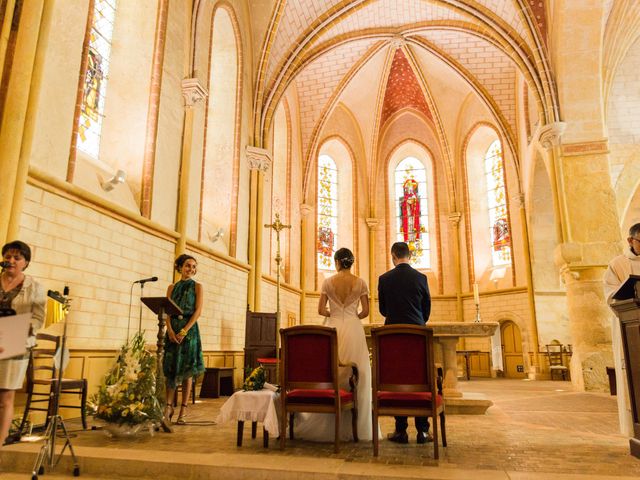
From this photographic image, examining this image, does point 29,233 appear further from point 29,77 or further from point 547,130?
point 547,130

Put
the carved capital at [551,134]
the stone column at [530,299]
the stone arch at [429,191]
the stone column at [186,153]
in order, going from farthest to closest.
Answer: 1. the stone arch at [429,191]
2. the stone column at [530,299]
3. the carved capital at [551,134]
4. the stone column at [186,153]

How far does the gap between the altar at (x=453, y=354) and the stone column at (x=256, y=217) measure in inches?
226

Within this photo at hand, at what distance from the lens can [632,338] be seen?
3676mm

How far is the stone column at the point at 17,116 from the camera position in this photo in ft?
16.0

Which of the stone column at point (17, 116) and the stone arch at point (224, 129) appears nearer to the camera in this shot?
the stone column at point (17, 116)

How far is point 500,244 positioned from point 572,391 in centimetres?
726

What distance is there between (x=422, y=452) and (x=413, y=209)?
47.8ft

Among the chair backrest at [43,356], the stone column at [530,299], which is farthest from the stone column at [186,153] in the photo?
the stone column at [530,299]

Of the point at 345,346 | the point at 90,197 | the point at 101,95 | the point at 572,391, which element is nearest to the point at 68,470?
the point at 345,346

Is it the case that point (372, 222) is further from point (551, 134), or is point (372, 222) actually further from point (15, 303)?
point (15, 303)

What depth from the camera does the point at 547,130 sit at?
10688mm

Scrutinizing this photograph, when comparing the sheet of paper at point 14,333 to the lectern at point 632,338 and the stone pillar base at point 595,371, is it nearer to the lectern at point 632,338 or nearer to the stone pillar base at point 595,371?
the lectern at point 632,338

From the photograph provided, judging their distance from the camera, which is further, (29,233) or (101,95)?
(101,95)

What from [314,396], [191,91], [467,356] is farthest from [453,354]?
[467,356]
